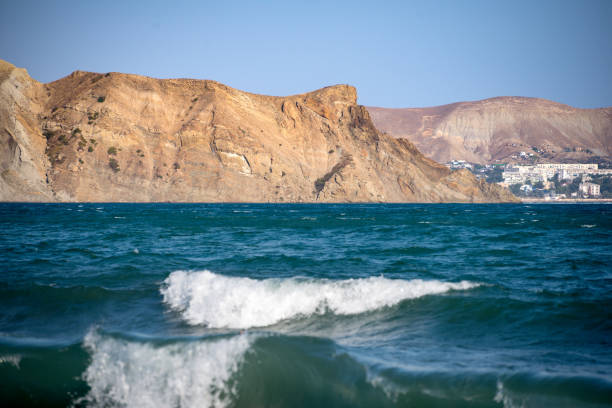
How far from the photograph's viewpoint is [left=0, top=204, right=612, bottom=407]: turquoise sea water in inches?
189

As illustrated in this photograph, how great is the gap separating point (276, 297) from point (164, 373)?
11.4 feet

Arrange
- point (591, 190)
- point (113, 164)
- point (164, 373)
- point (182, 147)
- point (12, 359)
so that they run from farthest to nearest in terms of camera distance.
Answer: point (591, 190) → point (182, 147) → point (113, 164) → point (12, 359) → point (164, 373)

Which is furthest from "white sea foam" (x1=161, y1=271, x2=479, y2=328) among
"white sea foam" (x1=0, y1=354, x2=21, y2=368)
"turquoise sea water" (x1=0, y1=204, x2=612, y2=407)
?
"white sea foam" (x1=0, y1=354, x2=21, y2=368)

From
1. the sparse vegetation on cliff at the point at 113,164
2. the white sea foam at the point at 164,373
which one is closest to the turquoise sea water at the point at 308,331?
the white sea foam at the point at 164,373

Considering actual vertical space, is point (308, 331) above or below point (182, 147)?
below

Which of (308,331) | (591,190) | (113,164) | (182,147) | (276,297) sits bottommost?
(308,331)

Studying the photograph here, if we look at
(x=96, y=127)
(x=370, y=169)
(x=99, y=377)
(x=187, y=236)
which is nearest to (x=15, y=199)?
(x=96, y=127)

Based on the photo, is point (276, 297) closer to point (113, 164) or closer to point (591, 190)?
point (113, 164)

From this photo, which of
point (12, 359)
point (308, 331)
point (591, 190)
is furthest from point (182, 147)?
point (591, 190)

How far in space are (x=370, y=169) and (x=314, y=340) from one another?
102075mm

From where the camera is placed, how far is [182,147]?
89625mm

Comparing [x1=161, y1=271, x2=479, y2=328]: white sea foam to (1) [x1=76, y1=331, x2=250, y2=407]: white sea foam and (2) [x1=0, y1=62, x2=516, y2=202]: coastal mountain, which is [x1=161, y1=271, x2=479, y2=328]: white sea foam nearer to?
(1) [x1=76, y1=331, x2=250, y2=407]: white sea foam

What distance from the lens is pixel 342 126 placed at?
11156 cm

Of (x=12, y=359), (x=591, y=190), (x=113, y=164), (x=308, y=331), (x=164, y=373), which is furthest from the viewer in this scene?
(x=591, y=190)
